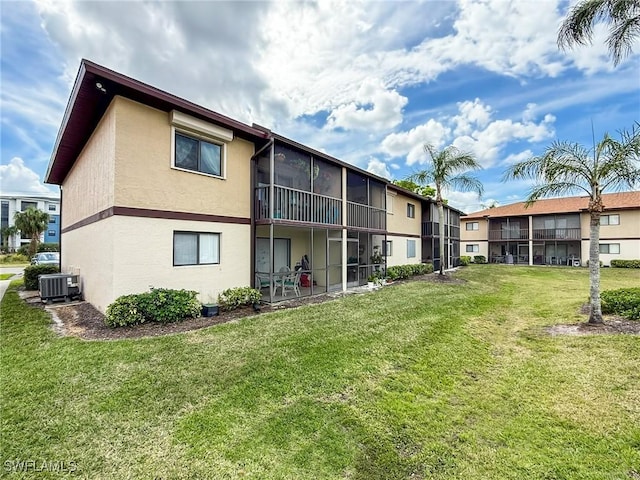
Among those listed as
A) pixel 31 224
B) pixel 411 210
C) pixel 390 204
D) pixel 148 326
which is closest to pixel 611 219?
pixel 411 210

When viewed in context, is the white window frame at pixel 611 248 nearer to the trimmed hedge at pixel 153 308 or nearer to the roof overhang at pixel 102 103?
the roof overhang at pixel 102 103

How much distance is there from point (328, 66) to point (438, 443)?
1605 centimetres

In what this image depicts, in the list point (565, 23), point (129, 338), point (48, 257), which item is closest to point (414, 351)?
point (129, 338)

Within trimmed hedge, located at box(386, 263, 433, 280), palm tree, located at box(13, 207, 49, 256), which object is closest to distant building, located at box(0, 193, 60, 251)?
palm tree, located at box(13, 207, 49, 256)

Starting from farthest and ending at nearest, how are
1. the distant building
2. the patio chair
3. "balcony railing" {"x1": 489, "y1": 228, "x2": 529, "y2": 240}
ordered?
the distant building, "balcony railing" {"x1": 489, "y1": 228, "x2": 529, "y2": 240}, the patio chair

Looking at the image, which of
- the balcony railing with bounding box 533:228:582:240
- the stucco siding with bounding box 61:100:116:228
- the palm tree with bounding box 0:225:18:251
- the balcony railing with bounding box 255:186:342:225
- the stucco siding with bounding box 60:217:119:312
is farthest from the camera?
the palm tree with bounding box 0:225:18:251

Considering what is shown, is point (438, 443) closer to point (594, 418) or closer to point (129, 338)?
point (594, 418)

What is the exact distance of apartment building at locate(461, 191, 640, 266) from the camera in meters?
27.5

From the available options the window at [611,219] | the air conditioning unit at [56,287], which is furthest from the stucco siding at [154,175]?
the window at [611,219]

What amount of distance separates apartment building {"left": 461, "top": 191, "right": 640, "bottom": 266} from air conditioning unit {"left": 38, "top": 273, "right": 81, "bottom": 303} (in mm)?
32070

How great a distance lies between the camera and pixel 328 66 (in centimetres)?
1491

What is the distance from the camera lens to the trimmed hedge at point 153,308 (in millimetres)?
7469

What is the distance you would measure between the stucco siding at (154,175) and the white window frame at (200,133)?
0.10 m

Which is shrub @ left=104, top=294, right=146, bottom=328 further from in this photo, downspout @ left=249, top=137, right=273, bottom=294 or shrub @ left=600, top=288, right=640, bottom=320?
shrub @ left=600, top=288, right=640, bottom=320
